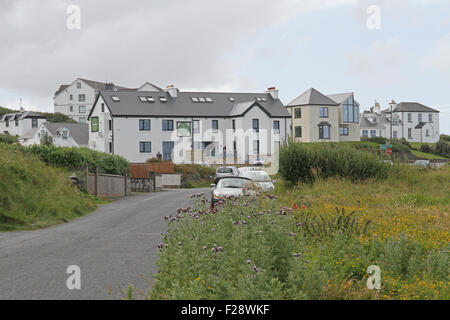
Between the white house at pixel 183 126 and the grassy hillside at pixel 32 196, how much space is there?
128ft

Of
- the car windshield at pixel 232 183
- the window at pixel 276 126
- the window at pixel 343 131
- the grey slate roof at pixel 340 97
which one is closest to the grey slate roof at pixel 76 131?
the window at pixel 276 126

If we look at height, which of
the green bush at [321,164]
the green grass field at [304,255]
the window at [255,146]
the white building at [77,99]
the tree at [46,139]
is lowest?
the green grass field at [304,255]

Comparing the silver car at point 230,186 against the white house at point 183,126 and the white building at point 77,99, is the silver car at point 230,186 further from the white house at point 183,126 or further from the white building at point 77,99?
the white building at point 77,99

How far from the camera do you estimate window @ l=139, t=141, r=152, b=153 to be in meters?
63.2

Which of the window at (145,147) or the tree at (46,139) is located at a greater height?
the tree at (46,139)

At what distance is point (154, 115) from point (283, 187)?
44.6 m

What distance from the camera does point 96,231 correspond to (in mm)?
15188

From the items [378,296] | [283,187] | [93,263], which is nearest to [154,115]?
[283,187]

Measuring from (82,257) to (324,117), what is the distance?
2621 inches

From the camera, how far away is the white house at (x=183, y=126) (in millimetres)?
62562

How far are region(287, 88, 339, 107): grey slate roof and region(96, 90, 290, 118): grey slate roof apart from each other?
4214 millimetres

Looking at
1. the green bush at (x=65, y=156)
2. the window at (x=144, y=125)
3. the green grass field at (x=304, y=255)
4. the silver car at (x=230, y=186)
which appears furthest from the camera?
the window at (x=144, y=125)

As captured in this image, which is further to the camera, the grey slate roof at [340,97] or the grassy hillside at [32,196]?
the grey slate roof at [340,97]
